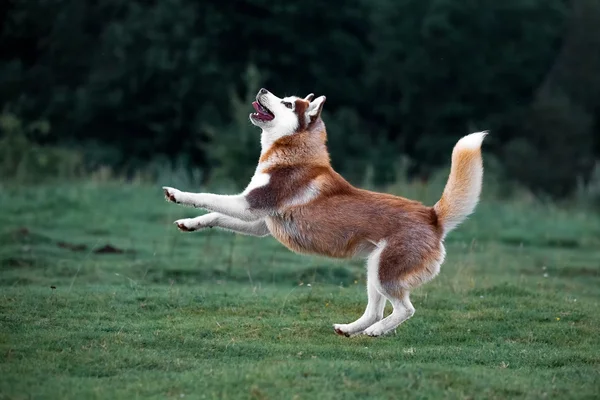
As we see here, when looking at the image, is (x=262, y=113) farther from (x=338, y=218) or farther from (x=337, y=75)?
(x=337, y=75)

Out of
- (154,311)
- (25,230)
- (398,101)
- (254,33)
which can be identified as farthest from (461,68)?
(154,311)

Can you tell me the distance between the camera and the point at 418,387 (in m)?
6.53

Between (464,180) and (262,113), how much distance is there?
1.81 metres

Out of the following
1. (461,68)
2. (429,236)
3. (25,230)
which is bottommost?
(25,230)

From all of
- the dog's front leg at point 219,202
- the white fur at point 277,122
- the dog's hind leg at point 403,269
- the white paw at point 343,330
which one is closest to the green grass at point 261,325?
the white paw at point 343,330

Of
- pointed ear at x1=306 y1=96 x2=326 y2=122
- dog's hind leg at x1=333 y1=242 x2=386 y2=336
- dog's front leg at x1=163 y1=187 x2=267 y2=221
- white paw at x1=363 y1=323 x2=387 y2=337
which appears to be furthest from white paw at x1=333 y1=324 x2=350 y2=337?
pointed ear at x1=306 y1=96 x2=326 y2=122

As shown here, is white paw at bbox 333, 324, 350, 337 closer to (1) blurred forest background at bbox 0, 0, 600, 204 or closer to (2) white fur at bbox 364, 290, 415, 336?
(2) white fur at bbox 364, 290, 415, 336

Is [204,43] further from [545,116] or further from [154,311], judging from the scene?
[154,311]

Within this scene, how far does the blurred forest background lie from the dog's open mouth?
70.1 feet

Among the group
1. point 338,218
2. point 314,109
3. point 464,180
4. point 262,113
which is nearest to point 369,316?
point 338,218

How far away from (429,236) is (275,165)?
1408 millimetres

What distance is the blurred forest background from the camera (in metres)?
32.0

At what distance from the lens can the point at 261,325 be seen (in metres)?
8.30

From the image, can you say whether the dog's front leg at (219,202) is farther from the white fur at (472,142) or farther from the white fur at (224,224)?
the white fur at (472,142)
